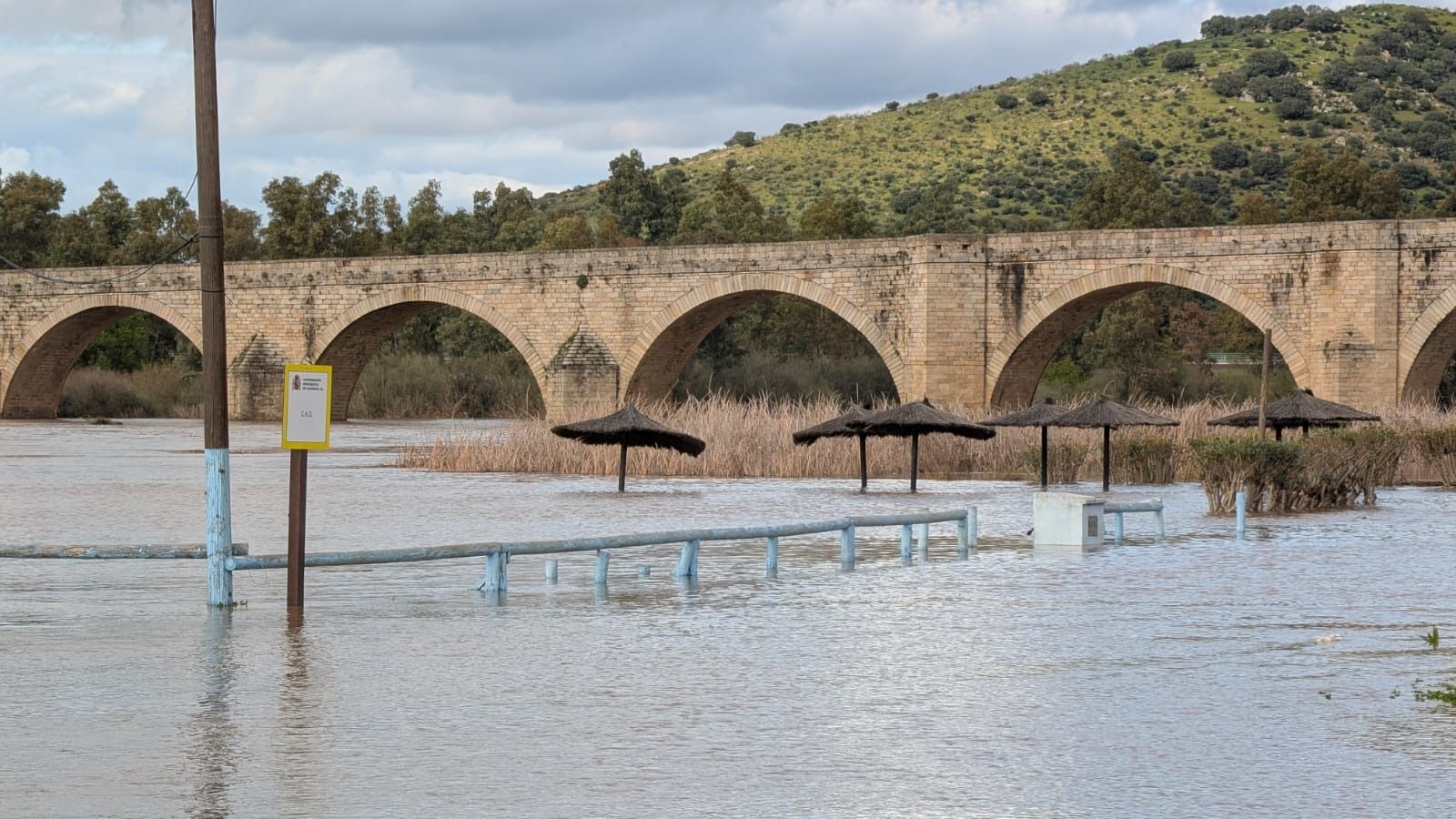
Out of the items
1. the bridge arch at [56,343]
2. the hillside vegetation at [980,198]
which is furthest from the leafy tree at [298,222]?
the bridge arch at [56,343]

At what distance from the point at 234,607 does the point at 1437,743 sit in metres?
7.18

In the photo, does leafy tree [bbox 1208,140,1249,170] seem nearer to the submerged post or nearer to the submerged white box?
the submerged white box

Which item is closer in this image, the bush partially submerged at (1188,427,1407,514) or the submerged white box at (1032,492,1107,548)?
the submerged white box at (1032,492,1107,548)

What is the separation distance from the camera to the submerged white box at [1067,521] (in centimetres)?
1636

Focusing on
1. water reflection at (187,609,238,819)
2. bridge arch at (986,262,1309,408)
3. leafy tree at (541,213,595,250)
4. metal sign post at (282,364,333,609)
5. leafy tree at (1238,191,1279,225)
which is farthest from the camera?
leafy tree at (541,213,595,250)

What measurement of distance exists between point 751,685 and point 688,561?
Answer: 4863 millimetres

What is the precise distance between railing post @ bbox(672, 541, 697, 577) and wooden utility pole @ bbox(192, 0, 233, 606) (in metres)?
3.41

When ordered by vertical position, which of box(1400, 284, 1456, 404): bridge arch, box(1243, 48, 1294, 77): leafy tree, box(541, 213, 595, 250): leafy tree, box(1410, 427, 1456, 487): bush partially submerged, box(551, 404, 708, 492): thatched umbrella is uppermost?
box(1243, 48, 1294, 77): leafy tree

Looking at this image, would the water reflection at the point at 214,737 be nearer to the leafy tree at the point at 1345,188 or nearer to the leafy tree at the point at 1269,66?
the leafy tree at the point at 1345,188

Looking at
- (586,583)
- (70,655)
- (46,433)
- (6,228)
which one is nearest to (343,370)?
(46,433)

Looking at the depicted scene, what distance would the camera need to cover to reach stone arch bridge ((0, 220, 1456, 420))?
3334cm

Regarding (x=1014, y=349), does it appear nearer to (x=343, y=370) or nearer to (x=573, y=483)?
(x=573, y=483)

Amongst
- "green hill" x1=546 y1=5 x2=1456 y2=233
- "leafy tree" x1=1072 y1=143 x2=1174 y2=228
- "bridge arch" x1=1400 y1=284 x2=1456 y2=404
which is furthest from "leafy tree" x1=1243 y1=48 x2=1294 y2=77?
"bridge arch" x1=1400 y1=284 x2=1456 y2=404

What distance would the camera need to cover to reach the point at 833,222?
58.0 m
